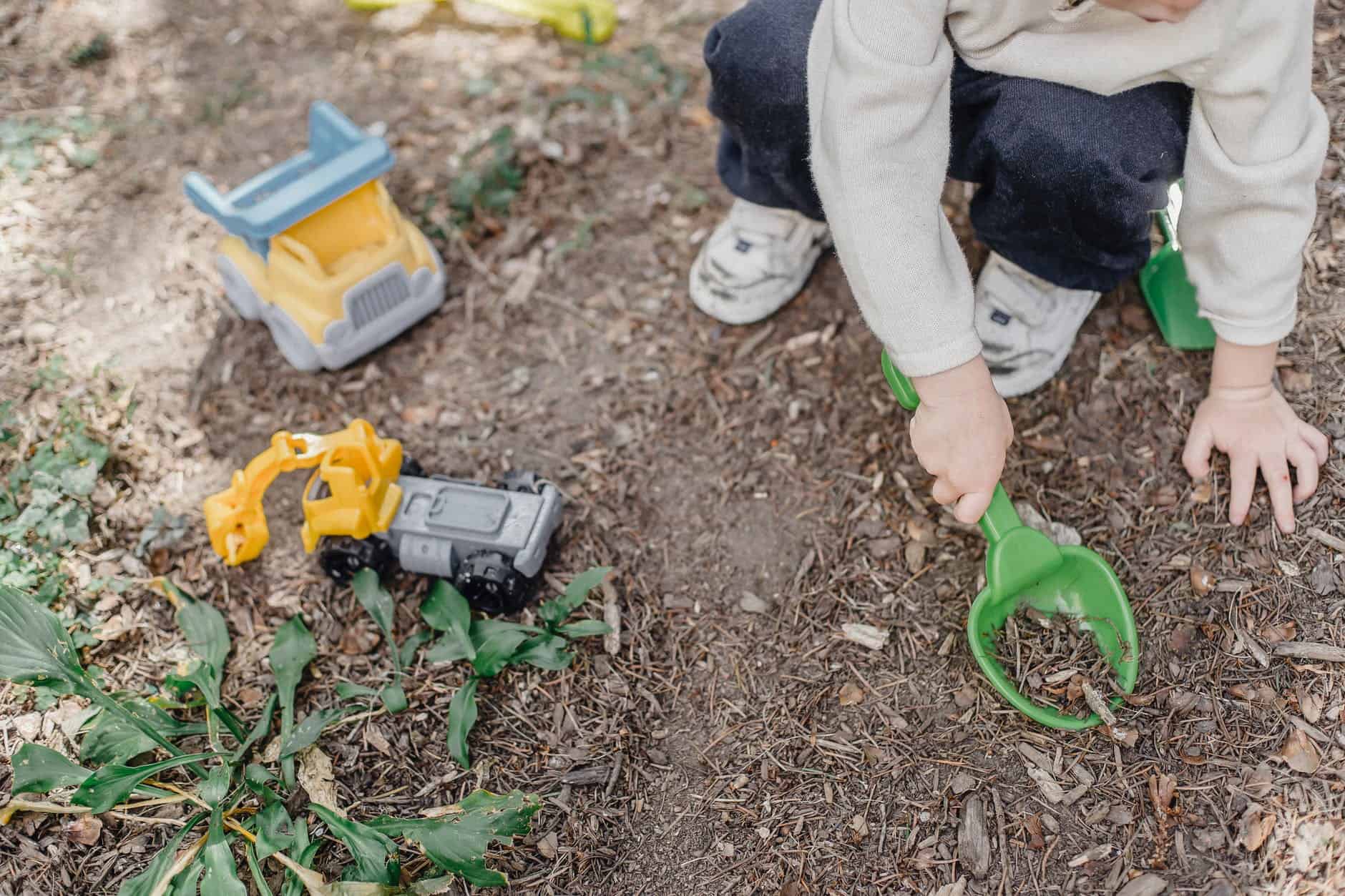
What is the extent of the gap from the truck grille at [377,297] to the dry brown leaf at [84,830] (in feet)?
3.26

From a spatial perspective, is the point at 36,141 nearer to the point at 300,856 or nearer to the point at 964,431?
the point at 300,856

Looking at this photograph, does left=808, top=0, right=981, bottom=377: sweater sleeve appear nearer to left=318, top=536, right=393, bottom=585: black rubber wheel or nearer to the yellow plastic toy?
left=318, top=536, right=393, bottom=585: black rubber wheel

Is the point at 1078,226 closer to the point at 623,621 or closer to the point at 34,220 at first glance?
the point at 623,621

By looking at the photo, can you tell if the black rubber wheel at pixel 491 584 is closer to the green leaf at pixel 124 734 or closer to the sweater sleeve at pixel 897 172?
the green leaf at pixel 124 734

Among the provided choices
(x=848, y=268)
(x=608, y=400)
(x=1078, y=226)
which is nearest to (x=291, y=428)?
(x=608, y=400)

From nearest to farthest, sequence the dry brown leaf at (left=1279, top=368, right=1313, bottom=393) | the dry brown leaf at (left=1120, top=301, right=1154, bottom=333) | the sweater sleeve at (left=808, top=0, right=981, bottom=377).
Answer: the sweater sleeve at (left=808, top=0, right=981, bottom=377), the dry brown leaf at (left=1279, top=368, right=1313, bottom=393), the dry brown leaf at (left=1120, top=301, right=1154, bottom=333)

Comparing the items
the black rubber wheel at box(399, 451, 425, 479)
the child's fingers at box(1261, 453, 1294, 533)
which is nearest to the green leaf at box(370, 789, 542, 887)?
the black rubber wheel at box(399, 451, 425, 479)

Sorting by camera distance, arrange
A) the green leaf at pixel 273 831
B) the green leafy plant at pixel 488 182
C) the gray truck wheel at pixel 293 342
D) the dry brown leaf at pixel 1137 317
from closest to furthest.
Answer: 1. the green leaf at pixel 273 831
2. the dry brown leaf at pixel 1137 317
3. the gray truck wheel at pixel 293 342
4. the green leafy plant at pixel 488 182

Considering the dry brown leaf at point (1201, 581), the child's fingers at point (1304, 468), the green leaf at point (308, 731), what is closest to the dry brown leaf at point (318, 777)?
the green leaf at point (308, 731)

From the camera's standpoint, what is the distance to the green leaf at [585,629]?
164cm

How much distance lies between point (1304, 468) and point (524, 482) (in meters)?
1.29

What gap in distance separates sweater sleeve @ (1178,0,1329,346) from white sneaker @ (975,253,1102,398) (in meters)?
0.26

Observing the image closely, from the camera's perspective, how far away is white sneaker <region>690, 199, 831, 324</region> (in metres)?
2.01

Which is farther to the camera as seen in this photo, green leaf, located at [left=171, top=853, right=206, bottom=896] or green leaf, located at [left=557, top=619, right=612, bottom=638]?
green leaf, located at [left=557, top=619, right=612, bottom=638]
